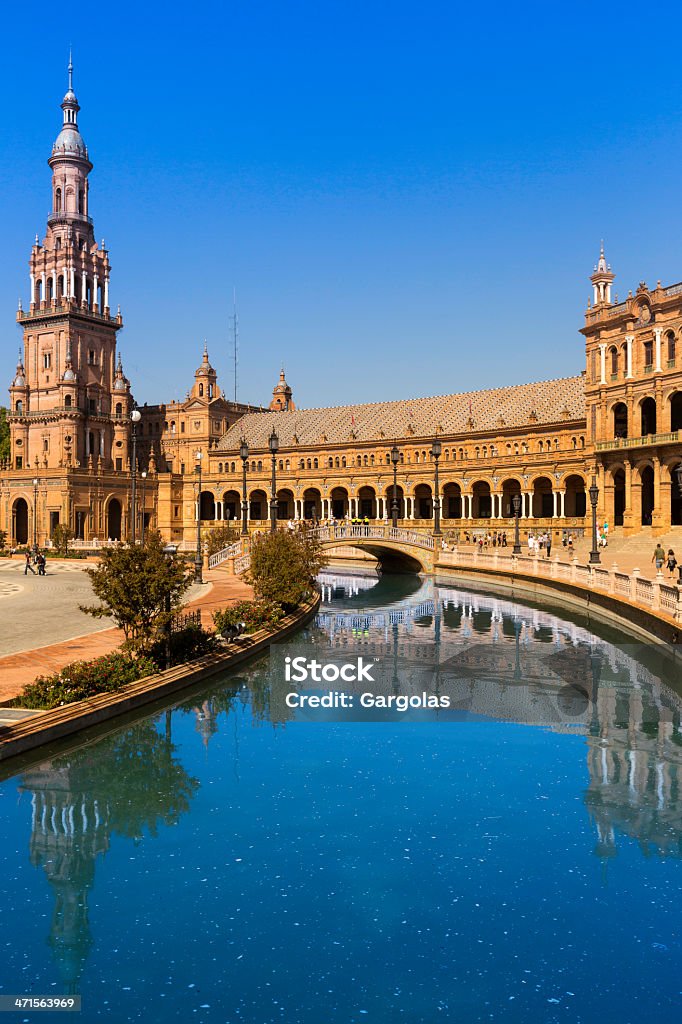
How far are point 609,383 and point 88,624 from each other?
44.8 metres

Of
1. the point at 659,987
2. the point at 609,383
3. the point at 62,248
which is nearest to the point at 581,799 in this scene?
the point at 659,987

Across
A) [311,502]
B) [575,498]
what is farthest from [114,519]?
[575,498]

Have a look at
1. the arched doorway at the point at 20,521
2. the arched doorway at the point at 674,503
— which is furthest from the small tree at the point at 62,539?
the arched doorway at the point at 674,503

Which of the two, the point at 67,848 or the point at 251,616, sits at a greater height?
the point at 251,616

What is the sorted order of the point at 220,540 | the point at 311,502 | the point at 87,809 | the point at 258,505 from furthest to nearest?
the point at 258,505
the point at 311,502
the point at 220,540
the point at 87,809

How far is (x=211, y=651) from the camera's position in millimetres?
23359

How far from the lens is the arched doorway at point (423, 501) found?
7946 cm

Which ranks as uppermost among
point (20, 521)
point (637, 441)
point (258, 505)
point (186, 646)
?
point (637, 441)

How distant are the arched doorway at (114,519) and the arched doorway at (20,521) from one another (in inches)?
317

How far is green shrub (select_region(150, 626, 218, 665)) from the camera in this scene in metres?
21.1

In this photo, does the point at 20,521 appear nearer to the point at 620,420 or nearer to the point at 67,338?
the point at 67,338

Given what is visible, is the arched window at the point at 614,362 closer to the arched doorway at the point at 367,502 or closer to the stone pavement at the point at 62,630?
the arched doorway at the point at 367,502

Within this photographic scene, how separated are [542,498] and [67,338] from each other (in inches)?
1970

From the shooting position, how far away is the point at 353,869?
11438 mm
